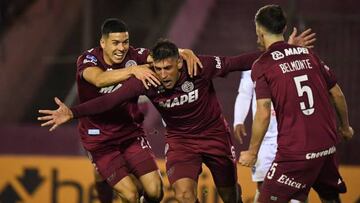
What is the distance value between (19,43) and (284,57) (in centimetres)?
705

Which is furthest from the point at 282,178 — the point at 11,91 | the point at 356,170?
the point at 11,91

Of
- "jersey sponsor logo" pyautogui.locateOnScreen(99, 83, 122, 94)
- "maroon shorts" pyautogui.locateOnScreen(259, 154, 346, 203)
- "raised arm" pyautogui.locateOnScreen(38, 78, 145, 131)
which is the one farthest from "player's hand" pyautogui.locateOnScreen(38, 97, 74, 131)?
"maroon shorts" pyautogui.locateOnScreen(259, 154, 346, 203)

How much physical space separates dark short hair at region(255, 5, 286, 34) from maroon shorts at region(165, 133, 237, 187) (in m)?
1.34

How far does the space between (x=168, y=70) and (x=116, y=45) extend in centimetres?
70

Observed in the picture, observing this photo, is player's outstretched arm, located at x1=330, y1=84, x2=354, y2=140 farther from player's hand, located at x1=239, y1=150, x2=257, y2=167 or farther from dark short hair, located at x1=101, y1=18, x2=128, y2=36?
dark short hair, located at x1=101, y1=18, x2=128, y2=36

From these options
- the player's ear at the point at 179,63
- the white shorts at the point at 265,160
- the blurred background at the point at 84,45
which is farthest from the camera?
the blurred background at the point at 84,45

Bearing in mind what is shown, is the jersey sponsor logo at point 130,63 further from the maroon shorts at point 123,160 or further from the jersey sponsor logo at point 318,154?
the jersey sponsor logo at point 318,154

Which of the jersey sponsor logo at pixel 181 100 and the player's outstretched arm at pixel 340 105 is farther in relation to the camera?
the jersey sponsor logo at pixel 181 100

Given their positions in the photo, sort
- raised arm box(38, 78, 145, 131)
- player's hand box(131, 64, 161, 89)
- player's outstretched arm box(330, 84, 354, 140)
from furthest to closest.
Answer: player's hand box(131, 64, 161, 89) → raised arm box(38, 78, 145, 131) → player's outstretched arm box(330, 84, 354, 140)

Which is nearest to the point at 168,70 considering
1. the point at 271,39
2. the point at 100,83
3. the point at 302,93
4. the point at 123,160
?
the point at 100,83

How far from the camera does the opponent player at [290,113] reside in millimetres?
6273

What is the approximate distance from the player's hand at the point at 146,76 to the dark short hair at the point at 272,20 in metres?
1.00

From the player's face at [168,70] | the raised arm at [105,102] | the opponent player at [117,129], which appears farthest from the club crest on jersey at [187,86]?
the opponent player at [117,129]

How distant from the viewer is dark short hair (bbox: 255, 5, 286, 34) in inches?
250
